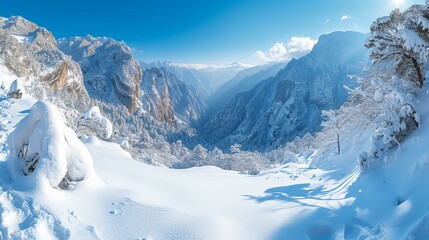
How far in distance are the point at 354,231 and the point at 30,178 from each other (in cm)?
864

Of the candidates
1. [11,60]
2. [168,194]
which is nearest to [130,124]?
[11,60]

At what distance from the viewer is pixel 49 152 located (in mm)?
7926

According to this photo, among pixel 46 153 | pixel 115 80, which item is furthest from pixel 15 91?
pixel 115 80

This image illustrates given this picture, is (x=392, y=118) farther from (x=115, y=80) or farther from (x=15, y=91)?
(x=115, y=80)

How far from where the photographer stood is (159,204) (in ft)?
28.2

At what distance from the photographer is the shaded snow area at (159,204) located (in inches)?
276

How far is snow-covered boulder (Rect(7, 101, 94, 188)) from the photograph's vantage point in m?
7.76

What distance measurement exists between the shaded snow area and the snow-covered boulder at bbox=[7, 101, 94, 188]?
0.03 meters

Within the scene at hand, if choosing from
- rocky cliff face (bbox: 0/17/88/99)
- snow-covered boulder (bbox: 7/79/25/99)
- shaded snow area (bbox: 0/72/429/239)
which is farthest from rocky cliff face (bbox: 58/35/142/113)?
shaded snow area (bbox: 0/72/429/239)

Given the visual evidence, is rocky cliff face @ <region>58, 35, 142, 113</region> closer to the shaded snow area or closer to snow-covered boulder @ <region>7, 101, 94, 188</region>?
snow-covered boulder @ <region>7, 101, 94, 188</region>

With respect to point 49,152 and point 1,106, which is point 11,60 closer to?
point 1,106

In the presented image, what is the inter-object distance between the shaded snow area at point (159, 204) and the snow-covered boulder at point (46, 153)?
0.03m

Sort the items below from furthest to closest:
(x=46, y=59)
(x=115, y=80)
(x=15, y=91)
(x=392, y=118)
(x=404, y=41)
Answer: (x=115, y=80)
(x=46, y=59)
(x=15, y=91)
(x=404, y=41)
(x=392, y=118)

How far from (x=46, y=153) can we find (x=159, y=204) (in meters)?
3.33
